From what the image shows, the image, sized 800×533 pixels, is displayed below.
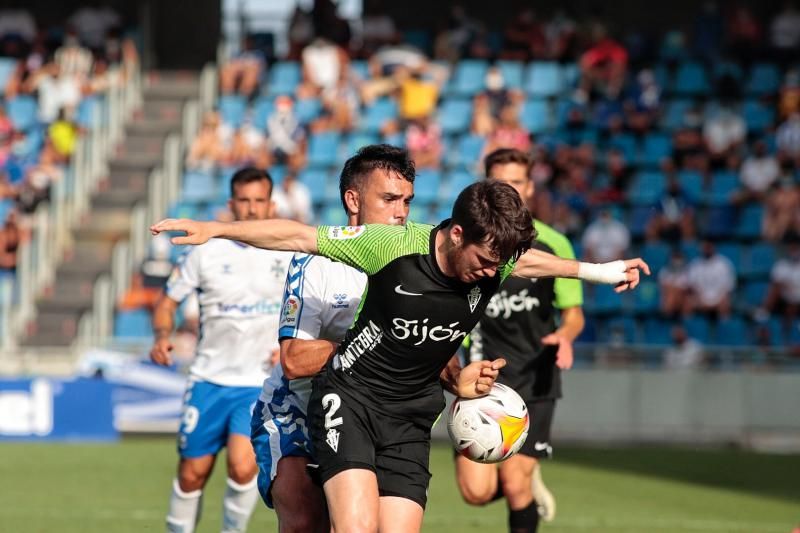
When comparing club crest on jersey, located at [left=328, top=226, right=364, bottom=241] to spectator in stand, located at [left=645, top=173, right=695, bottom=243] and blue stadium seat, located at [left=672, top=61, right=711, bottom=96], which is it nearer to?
spectator in stand, located at [left=645, top=173, right=695, bottom=243]

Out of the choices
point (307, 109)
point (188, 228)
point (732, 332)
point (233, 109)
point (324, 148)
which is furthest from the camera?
point (233, 109)

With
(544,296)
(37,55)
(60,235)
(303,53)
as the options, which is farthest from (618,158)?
(544,296)

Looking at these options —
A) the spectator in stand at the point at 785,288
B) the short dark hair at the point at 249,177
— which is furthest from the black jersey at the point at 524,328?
the spectator in stand at the point at 785,288

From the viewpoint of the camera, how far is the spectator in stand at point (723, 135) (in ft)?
72.9

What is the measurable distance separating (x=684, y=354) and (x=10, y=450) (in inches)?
333

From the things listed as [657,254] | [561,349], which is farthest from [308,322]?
[657,254]

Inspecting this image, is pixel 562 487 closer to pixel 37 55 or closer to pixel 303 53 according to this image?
pixel 303 53

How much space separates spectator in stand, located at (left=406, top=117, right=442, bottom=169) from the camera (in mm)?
22688

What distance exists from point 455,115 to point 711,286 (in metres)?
5.69

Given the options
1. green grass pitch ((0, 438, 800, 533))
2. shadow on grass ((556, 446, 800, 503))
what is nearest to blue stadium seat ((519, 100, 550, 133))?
shadow on grass ((556, 446, 800, 503))

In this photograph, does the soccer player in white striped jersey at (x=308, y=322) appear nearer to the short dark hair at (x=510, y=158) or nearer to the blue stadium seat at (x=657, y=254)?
the short dark hair at (x=510, y=158)

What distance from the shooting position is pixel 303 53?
81.1ft

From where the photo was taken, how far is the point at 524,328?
8.99 metres

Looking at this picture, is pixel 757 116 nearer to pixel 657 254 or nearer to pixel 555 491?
pixel 657 254
